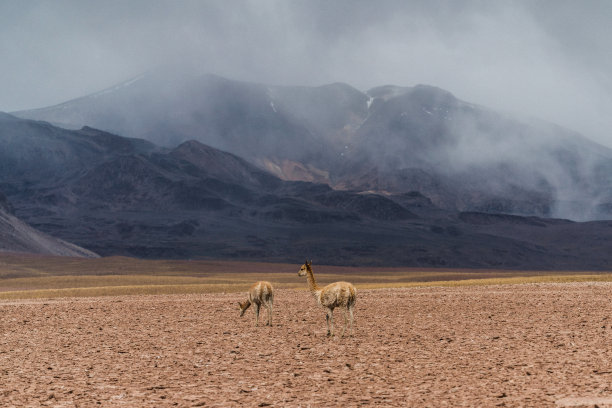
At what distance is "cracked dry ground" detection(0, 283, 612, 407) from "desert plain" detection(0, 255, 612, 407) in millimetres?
36

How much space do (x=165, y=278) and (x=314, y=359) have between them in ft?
192

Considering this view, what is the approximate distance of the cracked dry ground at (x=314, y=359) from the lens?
11922 millimetres

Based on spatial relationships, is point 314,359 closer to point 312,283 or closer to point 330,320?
point 330,320

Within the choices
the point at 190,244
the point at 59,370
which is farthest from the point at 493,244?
the point at 59,370

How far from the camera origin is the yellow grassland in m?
52.6

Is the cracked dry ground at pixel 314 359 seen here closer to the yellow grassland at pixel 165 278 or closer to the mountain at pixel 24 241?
the yellow grassland at pixel 165 278

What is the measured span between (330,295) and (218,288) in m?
36.2

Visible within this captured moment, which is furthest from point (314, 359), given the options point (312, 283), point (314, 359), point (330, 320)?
point (312, 283)

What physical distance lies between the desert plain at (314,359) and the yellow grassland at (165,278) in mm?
24546

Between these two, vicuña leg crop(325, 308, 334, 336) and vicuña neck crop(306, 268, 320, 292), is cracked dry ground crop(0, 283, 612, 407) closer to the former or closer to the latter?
vicuña leg crop(325, 308, 334, 336)

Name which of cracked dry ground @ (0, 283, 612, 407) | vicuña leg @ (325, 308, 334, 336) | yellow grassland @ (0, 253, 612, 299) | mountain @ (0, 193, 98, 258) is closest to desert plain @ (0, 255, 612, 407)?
cracked dry ground @ (0, 283, 612, 407)

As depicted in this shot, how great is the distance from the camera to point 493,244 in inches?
7461

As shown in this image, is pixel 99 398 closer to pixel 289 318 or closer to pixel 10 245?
pixel 289 318

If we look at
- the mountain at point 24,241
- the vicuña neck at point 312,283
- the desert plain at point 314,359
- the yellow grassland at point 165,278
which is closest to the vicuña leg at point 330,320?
the desert plain at point 314,359
